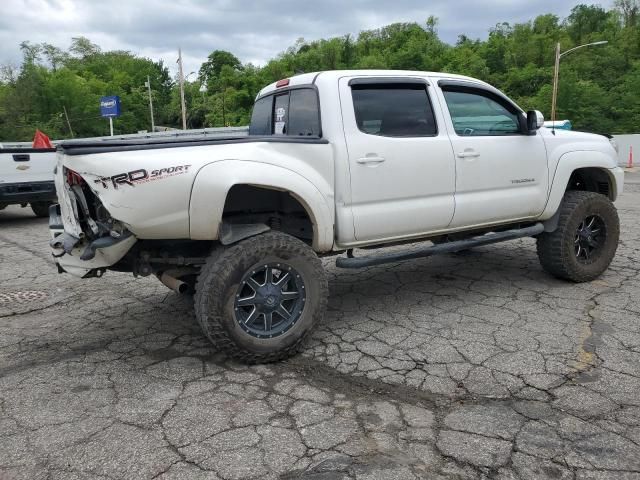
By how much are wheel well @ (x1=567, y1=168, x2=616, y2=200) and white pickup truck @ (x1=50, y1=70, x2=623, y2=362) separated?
0.30 m

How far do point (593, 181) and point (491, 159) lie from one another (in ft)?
5.85

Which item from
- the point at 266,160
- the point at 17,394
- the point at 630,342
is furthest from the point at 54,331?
the point at 630,342

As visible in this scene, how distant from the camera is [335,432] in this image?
2.73 meters

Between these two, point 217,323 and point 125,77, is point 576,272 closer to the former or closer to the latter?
point 217,323

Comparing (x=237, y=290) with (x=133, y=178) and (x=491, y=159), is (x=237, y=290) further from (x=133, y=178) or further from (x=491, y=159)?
(x=491, y=159)

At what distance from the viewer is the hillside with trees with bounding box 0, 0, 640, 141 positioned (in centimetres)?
4706

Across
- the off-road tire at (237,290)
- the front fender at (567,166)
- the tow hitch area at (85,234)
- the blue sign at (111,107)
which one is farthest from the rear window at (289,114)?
the blue sign at (111,107)

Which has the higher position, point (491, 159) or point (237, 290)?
point (491, 159)

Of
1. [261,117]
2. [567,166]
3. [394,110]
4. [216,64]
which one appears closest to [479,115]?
[394,110]

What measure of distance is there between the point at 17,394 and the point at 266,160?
6.88 ft

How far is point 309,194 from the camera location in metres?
3.60

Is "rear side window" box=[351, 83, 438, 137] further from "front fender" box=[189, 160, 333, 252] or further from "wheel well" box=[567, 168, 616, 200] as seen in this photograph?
"wheel well" box=[567, 168, 616, 200]

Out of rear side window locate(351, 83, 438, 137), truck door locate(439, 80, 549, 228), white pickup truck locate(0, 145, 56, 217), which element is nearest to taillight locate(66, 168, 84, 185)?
rear side window locate(351, 83, 438, 137)

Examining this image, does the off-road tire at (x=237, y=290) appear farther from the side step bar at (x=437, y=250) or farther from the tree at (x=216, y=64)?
the tree at (x=216, y=64)
